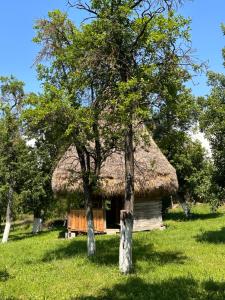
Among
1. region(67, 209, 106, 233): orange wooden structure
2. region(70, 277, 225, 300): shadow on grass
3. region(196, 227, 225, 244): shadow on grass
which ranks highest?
region(67, 209, 106, 233): orange wooden structure

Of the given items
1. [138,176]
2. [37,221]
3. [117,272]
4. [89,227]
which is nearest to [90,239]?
[89,227]

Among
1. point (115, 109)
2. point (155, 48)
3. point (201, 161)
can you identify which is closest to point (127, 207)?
point (115, 109)

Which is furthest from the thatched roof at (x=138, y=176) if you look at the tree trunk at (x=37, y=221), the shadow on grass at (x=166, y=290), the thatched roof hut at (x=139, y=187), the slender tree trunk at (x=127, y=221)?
the shadow on grass at (x=166, y=290)

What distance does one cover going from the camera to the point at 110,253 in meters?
16.7

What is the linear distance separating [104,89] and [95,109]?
0.73 meters

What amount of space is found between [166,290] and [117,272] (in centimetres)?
249

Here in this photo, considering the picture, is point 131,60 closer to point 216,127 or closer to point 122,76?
point 122,76

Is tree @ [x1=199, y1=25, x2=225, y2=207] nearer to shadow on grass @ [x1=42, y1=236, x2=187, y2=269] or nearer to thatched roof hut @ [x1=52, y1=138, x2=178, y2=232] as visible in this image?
shadow on grass @ [x1=42, y1=236, x2=187, y2=269]

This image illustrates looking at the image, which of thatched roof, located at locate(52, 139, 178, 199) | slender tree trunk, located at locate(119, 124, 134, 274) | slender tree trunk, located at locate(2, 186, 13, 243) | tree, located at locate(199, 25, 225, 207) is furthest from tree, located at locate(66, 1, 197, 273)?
slender tree trunk, located at locate(2, 186, 13, 243)

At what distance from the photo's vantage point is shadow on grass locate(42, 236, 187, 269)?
1506cm

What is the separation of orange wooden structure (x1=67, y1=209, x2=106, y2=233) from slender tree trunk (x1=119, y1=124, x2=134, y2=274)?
43.7 feet

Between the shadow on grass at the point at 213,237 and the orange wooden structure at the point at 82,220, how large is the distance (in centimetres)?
684

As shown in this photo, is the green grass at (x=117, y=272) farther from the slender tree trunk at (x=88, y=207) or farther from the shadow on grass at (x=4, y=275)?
the slender tree trunk at (x=88, y=207)

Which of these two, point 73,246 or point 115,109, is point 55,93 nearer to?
point 115,109
